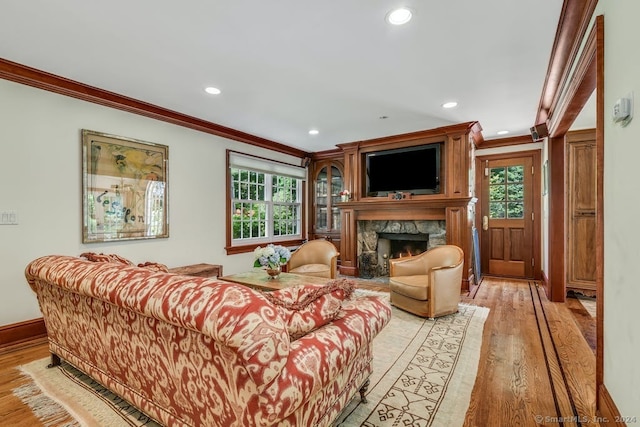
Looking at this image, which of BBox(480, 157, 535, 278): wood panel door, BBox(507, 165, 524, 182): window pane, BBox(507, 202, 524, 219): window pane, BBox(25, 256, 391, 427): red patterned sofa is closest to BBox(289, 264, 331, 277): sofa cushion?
BBox(25, 256, 391, 427): red patterned sofa

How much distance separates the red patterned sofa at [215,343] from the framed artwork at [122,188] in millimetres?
1451

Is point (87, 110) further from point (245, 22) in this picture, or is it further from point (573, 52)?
point (573, 52)

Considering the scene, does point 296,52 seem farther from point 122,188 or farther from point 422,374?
point 422,374

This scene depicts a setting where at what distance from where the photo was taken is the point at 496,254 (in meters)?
5.20

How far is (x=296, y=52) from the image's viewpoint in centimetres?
239

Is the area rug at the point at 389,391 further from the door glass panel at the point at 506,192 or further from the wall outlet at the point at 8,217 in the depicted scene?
the door glass panel at the point at 506,192

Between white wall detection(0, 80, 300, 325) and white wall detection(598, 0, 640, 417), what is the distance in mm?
4078

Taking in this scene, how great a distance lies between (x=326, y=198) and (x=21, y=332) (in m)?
4.66

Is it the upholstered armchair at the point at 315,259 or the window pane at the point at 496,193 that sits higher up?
the window pane at the point at 496,193

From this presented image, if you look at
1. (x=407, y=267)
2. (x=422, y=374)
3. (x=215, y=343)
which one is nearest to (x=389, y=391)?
(x=422, y=374)

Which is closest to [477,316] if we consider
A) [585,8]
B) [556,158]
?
[556,158]

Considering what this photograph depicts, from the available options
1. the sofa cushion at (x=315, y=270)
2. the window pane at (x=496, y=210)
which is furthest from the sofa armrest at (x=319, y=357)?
the window pane at (x=496, y=210)

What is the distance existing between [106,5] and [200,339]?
2.10 meters

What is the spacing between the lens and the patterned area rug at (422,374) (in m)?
1.66
